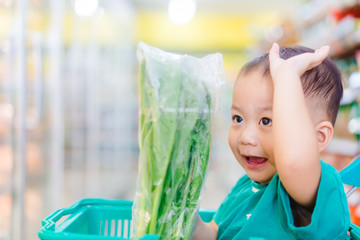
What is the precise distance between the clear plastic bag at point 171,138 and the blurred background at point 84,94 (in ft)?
0.32

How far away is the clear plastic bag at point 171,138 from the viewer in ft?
2.60

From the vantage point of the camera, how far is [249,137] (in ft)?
3.15

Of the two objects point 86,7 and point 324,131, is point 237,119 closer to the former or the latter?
point 324,131

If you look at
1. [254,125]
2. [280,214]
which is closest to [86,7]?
[254,125]

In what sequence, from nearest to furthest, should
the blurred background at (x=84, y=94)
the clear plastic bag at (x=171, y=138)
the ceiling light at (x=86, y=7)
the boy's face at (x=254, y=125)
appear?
the clear plastic bag at (x=171, y=138)
the boy's face at (x=254, y=125)
the blurred background at (x=84, y=94)
the ceiling light at (x=86, y=7)

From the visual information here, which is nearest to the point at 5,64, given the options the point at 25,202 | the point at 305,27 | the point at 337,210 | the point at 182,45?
the point at 25,202

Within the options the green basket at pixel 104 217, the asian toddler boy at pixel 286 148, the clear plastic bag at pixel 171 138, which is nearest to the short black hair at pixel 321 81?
the asian toddler boy at pixel 286 148

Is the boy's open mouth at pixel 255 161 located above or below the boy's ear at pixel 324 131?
below

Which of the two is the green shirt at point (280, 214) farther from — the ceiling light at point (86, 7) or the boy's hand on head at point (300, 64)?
the ceiling light at point (86, 7)

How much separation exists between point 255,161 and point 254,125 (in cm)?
10

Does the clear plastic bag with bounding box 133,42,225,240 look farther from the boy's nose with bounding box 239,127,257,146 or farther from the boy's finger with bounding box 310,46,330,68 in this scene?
the boy's finger with bounding box 310,46,330,68

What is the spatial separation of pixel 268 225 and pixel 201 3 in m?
7.58

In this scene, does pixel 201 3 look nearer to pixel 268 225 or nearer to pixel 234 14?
pixel 234 14

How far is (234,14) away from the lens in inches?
361
